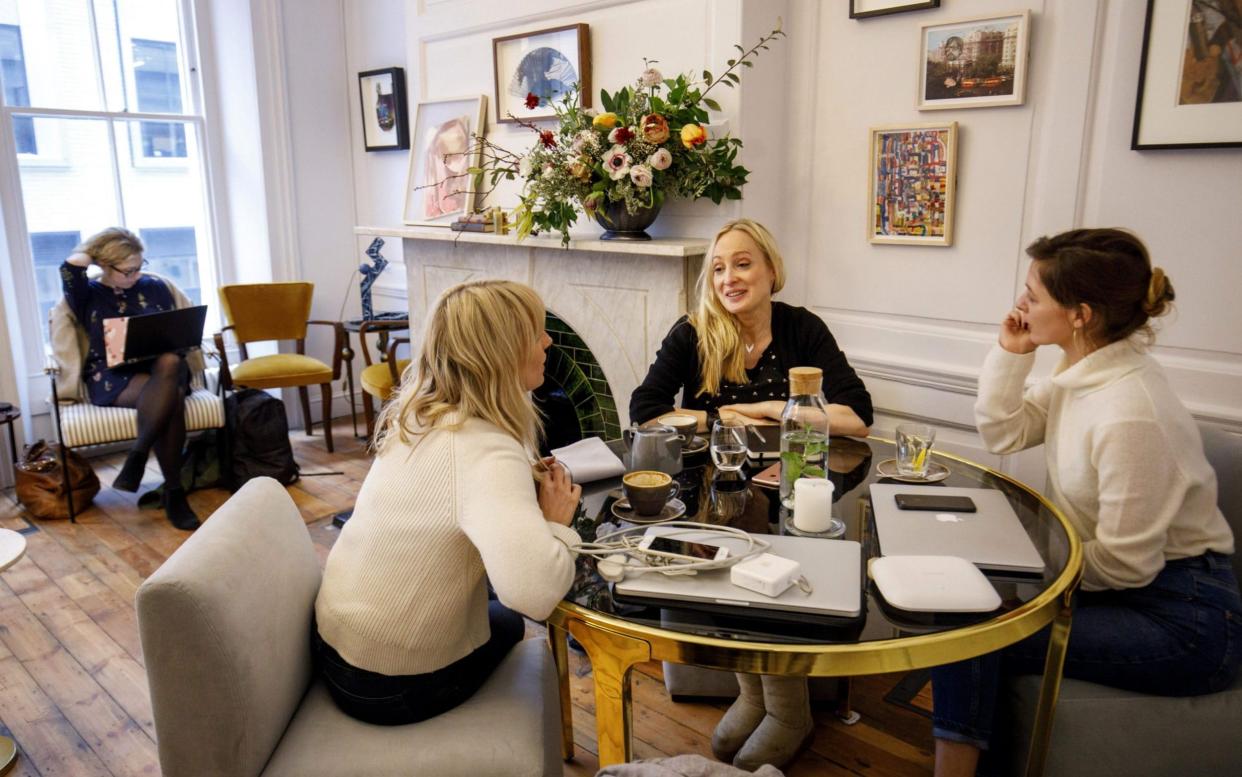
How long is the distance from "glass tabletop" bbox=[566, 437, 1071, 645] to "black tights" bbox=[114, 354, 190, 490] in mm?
2612

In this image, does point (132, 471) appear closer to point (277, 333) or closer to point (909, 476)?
point (277, 333)

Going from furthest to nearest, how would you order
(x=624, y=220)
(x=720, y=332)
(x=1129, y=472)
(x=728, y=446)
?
(x=624, y=220) → (x=720, y=332) → (x=728, y=446) → (x=1129, y=472)

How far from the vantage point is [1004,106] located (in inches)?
96.8

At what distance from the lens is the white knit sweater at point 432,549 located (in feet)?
4.40

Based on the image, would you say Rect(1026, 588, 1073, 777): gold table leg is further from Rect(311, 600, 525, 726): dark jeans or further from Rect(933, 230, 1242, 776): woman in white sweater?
Rect(311, 600, 525, 726): dark jeans

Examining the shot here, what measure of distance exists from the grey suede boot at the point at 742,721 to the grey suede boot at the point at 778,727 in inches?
1.3

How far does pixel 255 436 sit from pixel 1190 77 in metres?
3.72

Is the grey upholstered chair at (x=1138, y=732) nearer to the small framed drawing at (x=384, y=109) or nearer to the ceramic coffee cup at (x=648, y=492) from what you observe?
the ceramic coffee cup at (x=648, y=492)

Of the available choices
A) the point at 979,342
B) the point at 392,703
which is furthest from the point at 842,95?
the point at 392,703

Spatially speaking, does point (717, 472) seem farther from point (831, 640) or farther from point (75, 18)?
point (75, 18)

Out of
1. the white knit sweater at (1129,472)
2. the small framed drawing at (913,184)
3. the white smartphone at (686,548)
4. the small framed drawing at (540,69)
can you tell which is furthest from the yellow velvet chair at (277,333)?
the white knit sweater at (1129,472)

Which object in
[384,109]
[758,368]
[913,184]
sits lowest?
[758,368]

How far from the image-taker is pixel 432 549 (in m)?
1.41

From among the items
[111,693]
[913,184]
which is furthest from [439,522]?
[913,184]
